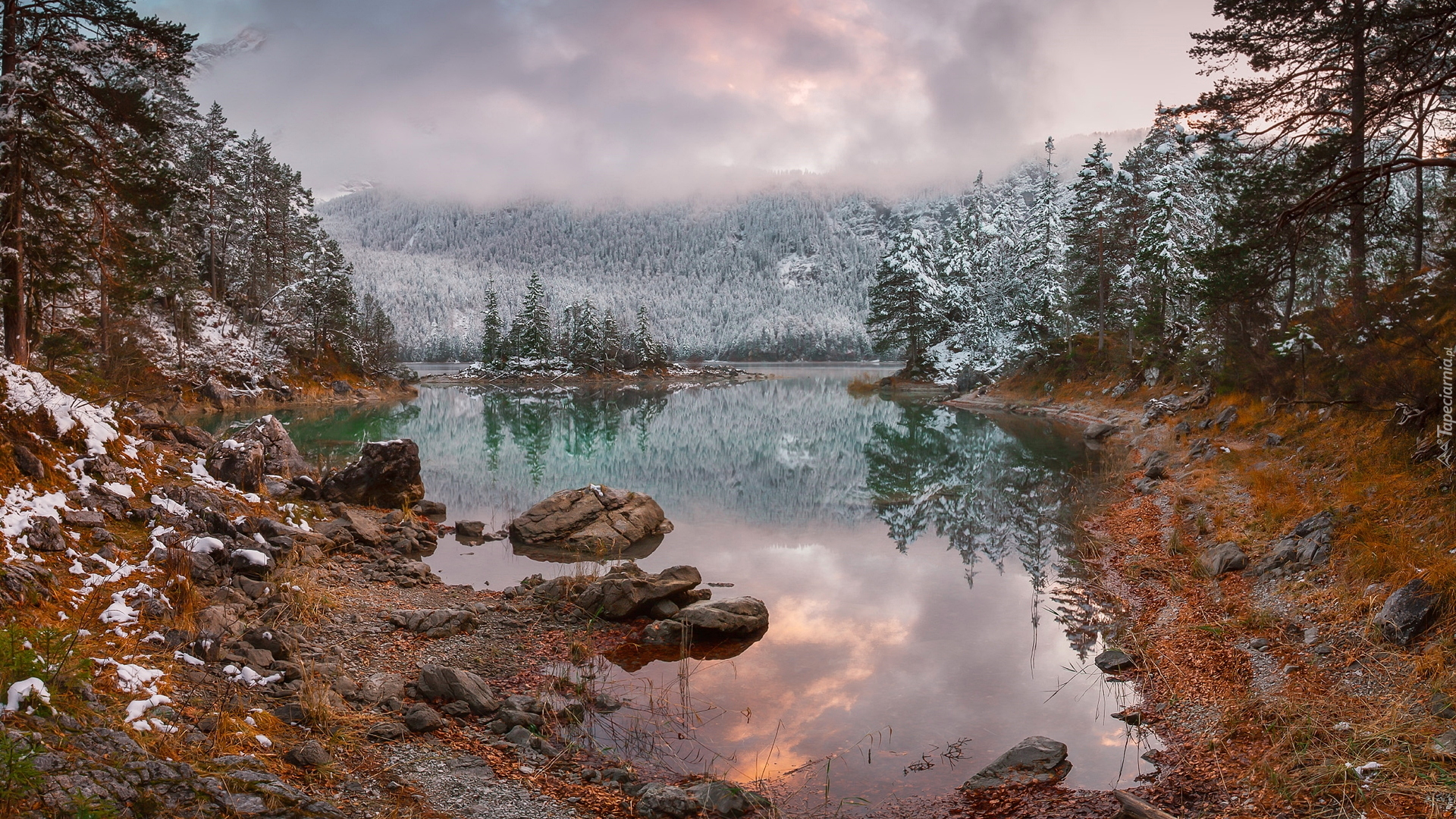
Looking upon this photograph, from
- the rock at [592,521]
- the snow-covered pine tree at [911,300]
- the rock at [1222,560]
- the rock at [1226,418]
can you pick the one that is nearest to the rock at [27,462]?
the rock at [592,521]

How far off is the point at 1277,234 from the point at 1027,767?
5949 mm

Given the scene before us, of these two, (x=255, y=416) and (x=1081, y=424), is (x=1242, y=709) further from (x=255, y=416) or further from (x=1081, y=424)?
(x=255, y=416)

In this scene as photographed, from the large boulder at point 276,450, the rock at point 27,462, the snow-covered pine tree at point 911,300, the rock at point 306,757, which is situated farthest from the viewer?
the snow-covered pine tree at point 911,300

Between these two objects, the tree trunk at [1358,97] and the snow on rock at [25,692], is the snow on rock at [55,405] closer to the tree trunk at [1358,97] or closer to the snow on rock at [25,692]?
the snow on rock at [25,692]

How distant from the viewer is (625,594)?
11148 millimetres

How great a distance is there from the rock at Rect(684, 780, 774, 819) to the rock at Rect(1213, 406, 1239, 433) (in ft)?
63.7

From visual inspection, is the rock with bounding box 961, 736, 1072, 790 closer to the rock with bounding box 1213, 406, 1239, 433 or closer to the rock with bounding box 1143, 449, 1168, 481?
the rock with bounding box 1143, 449, 1168, 481

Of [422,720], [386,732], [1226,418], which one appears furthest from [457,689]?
[1226,418]

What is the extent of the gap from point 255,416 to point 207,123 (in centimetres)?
2301

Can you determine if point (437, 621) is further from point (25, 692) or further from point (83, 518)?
point (25, 692)

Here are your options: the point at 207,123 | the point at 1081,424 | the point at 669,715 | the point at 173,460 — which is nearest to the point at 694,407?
the point at 1081,424

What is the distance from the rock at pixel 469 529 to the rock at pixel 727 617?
288 inches

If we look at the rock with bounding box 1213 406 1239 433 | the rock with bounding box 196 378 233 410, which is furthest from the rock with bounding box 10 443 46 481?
the rock with bounding box 196 378 233 410

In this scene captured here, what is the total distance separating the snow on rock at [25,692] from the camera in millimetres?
4329
